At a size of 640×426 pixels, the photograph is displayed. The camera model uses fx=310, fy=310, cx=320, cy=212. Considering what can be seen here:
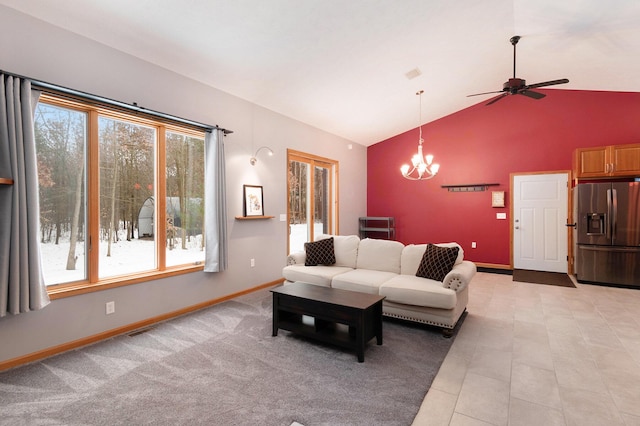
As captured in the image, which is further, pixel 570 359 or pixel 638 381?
pixel 570 359

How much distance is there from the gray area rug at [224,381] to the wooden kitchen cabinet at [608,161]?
452cm

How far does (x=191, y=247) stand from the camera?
4.09 metres

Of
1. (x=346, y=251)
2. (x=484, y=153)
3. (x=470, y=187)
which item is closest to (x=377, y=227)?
(x=470, y=187)

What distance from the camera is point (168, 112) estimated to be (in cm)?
362

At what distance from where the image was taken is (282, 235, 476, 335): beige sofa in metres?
3.19

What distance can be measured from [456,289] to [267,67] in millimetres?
3406

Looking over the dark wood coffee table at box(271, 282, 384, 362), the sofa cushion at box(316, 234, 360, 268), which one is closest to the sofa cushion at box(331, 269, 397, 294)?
the sofa cushion at box(316, 234, 360, 268)

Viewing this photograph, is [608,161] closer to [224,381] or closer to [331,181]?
[331,181]

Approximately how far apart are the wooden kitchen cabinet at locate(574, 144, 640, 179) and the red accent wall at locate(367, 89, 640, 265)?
20.3 inches

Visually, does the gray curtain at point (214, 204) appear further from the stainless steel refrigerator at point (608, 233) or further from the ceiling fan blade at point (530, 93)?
the stainless steel refrigerator at point (608, 233)

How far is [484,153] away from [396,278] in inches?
175

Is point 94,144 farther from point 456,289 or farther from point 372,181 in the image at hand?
point 372,181

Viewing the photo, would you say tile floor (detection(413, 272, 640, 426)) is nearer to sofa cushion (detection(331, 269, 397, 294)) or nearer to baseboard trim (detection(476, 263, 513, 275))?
sofa cushion (detection(331, 269, 397, 294))

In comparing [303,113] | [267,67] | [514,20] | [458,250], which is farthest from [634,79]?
[267,67]
